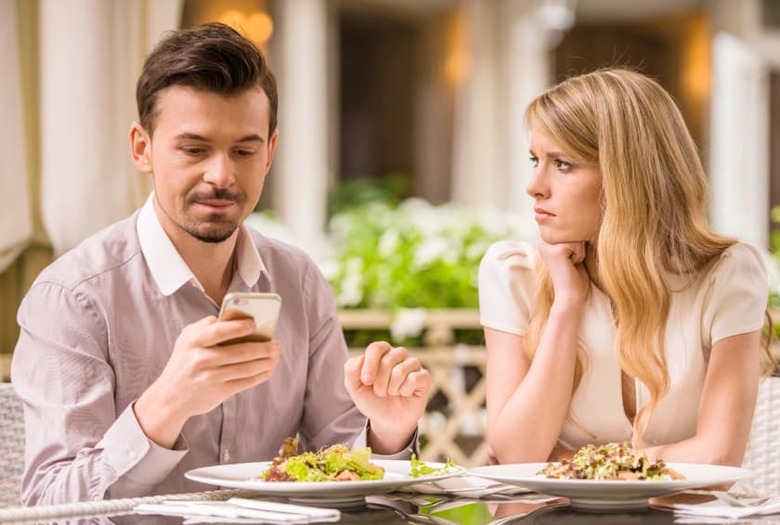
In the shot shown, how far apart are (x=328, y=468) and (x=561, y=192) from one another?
0.77 metres

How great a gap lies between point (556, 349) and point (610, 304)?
0.60 feet

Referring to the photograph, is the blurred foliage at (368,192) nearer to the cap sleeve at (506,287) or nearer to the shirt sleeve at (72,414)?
the cap sleeve at (506,287)

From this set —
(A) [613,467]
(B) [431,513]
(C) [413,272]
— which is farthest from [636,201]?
(C) [413,272]

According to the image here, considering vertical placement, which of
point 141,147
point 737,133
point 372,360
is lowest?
point 372,360

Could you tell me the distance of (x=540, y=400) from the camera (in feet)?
6.10

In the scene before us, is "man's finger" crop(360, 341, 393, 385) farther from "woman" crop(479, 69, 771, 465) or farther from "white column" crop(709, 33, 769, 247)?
"white column" crop(709, 33, 769, 247)

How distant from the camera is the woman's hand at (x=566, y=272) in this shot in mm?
1938

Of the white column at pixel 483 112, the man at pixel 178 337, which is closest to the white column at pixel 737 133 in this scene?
the white column at pixel 483 112

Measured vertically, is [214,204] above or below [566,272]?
above

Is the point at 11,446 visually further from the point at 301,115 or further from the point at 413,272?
the point at 301,115

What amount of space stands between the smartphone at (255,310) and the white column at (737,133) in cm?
674

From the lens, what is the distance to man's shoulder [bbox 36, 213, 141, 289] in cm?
168

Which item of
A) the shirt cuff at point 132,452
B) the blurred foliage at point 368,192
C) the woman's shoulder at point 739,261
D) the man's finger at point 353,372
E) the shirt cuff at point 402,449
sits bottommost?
the shirt cuff at point 402,449

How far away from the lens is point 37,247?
2924 millimetres
